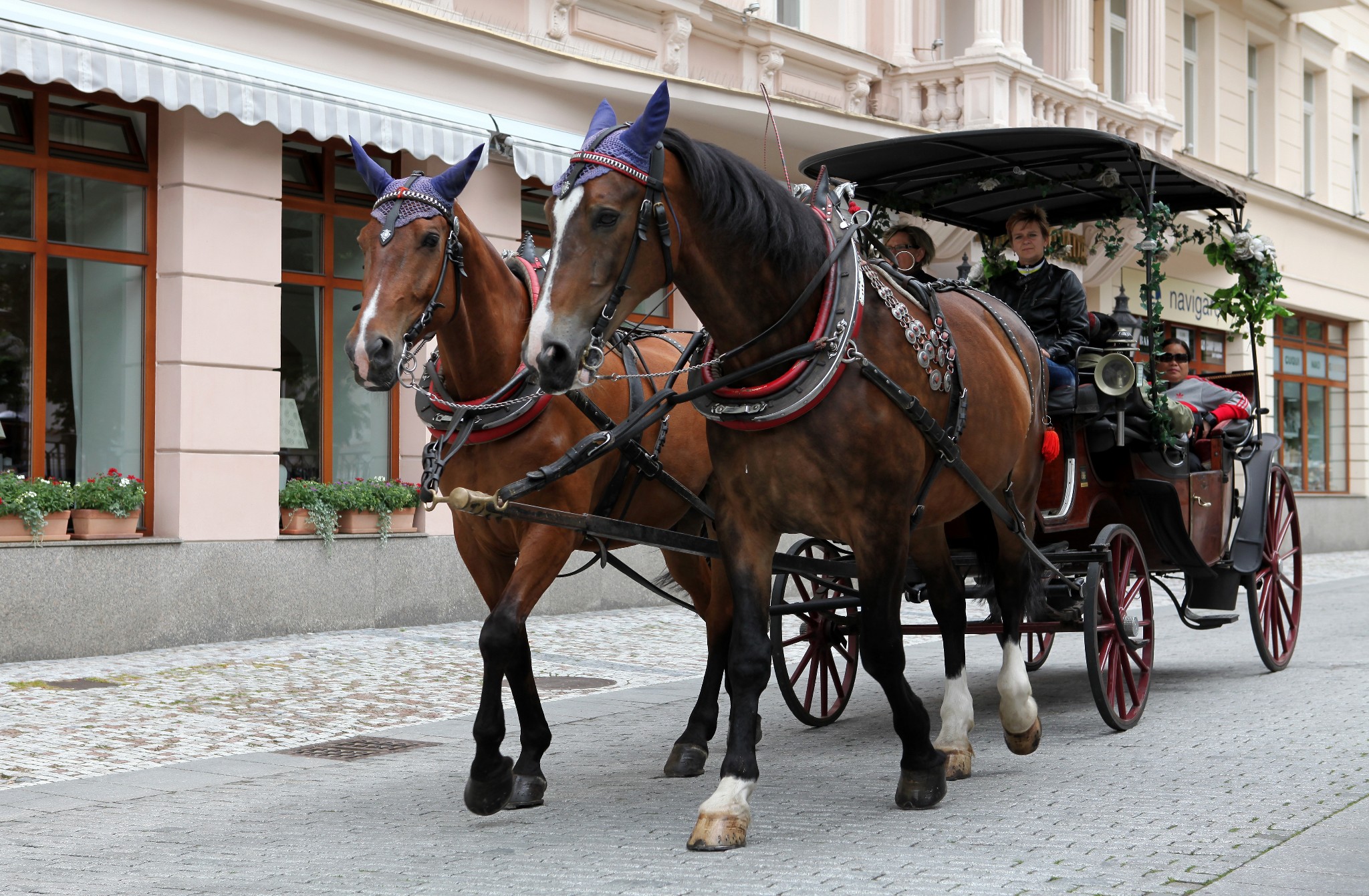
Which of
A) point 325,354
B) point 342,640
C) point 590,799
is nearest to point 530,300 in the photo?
point 590,799

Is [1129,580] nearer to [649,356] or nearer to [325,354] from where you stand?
[649,356]

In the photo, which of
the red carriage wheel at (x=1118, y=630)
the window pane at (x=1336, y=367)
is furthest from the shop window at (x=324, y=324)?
the window pane at (x=1336, y=367)

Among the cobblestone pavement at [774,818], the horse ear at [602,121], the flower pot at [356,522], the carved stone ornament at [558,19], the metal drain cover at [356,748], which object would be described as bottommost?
the metal drain cover at [356,748]

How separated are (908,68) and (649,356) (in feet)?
33.8

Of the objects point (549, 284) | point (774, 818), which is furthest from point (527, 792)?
point (549, 284)

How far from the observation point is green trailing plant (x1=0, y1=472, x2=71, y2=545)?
8.98 metres

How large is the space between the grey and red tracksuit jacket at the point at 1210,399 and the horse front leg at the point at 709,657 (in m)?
3.31

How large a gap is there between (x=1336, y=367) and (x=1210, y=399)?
17.8 meters

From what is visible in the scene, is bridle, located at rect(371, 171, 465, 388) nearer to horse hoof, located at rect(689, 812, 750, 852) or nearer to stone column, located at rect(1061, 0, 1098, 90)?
horse hoof, located at rect(689, 812, 750, 852)

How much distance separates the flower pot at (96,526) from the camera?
9.43 m

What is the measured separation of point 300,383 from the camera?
37.2 ft

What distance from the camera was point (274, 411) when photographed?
1080 centimetres

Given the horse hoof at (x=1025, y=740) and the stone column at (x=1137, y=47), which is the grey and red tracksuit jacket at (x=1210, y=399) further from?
the stone column at (x=1137, y=47)

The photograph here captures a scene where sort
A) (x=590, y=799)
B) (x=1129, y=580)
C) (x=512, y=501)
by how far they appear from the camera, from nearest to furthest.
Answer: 1. (x=512, y=501)
2. (x=590, y=799)
3. (x=1129, y=580)
